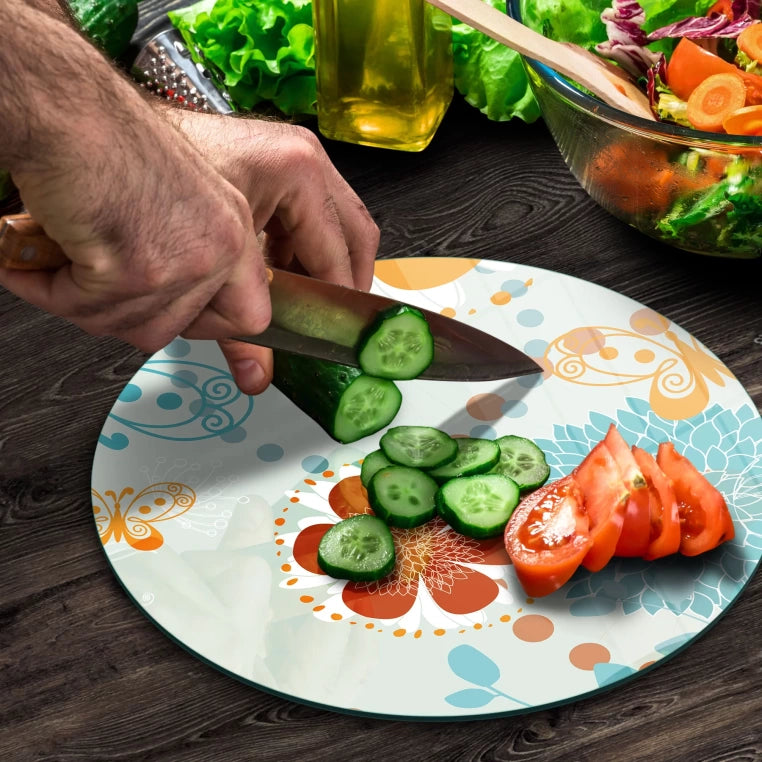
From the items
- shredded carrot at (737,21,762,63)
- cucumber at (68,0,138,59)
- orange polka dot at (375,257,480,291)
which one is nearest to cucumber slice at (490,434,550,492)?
orange polka dot at (375,257,480,291)

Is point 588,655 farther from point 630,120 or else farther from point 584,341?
point 630,120

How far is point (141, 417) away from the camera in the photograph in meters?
2.02

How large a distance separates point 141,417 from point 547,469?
0.78 meters

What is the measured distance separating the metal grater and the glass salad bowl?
920mm

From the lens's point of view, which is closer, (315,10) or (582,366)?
(582,366)

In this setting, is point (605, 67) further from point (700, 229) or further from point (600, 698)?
point (600, 698)

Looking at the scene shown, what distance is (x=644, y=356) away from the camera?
2096 millimetres

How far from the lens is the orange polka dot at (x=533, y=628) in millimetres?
1622

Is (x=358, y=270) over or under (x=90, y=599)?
over

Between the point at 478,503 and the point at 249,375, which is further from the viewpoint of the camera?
the point at 249,375

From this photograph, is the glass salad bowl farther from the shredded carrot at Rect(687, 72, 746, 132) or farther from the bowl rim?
the shredded carrot at Rect(687, 72, 746, 132)

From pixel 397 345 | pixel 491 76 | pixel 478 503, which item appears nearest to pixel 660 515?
pixel 478 503

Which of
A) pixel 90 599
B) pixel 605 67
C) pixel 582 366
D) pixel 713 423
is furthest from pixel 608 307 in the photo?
pixel 90 599

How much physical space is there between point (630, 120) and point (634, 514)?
742 millimetres
